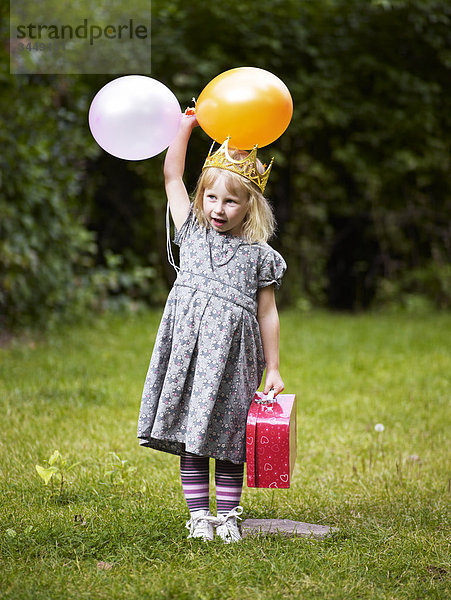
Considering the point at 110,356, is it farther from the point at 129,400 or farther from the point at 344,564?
the point at 344,564

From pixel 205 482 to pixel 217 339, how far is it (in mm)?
534

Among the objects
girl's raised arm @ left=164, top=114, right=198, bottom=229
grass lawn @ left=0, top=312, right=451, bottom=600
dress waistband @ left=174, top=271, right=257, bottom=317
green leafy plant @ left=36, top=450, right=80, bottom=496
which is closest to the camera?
grass lawn @ left=0, top=312, right=451, bottom=600

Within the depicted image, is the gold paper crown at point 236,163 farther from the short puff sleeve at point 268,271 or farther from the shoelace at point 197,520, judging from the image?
the shoelace at point 197,520

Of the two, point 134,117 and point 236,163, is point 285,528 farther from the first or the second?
point 134,117

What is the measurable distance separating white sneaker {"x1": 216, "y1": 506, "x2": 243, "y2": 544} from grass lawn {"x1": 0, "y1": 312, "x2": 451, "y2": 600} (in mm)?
55

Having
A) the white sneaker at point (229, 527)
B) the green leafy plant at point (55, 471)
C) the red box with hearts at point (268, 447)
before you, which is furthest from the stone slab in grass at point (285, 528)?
the green leafy plant at point (55, 471)

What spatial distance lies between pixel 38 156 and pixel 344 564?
4.94 meters

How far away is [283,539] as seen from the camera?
2521 mm

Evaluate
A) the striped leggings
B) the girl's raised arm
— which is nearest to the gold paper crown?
the girl's raised arm

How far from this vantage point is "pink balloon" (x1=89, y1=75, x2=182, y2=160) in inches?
99.4

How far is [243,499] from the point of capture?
121 inches

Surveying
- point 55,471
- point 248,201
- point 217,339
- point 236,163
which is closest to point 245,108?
point 236,163

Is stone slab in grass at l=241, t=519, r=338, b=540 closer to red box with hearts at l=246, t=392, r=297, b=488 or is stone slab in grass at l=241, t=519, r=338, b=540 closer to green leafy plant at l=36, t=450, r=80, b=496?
red box with hearts at l=246, t=392, r=297, b=488

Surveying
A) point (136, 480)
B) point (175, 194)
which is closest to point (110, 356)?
point (136, 480)
